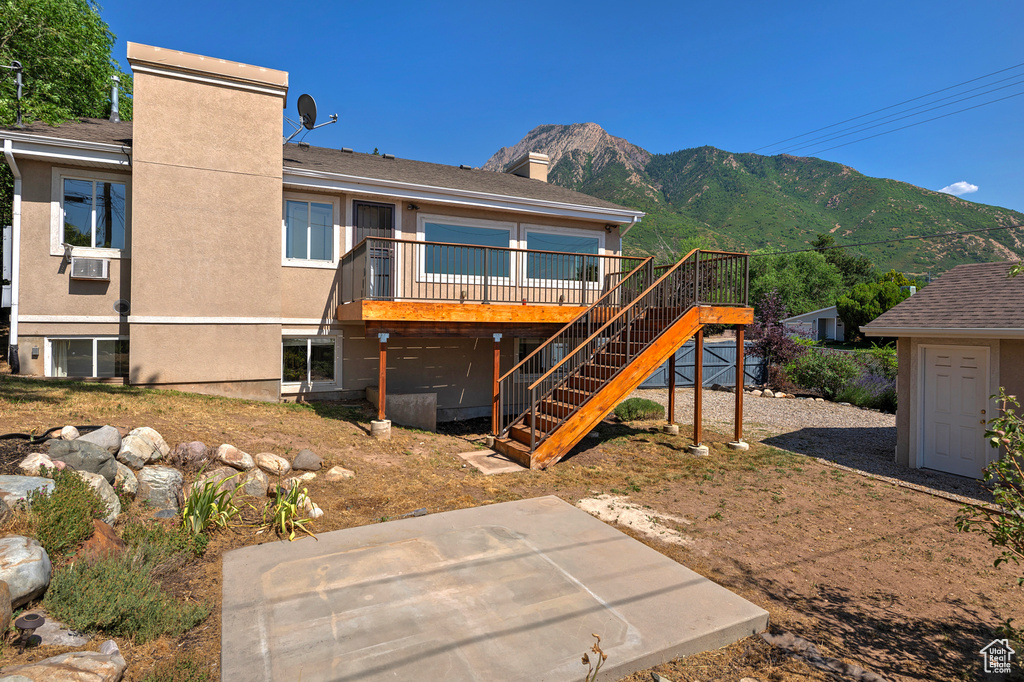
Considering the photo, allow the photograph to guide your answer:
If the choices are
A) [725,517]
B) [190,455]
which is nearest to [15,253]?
[190,455]

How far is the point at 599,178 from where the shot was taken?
263 feet

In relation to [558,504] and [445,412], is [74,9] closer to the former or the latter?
[445,412]

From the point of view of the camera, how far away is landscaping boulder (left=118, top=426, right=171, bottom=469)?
5.76 meters

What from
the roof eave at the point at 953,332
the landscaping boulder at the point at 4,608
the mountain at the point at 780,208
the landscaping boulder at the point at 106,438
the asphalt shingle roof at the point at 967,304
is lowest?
the landscaping boulder at the point at 4,608

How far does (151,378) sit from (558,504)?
8.25m

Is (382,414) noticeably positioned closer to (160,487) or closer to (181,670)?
(160,487)

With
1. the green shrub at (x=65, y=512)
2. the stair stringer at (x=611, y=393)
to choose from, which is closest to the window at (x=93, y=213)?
the green shrub at (x=65, y=512)

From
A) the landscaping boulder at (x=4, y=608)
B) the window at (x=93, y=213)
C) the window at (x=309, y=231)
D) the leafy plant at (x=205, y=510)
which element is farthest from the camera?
the window at (x=309, y=231)

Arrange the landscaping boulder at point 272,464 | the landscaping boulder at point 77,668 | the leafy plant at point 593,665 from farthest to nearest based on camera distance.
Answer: the landscaping boulder at point 272,464 → the leafy plant at point 593,665 → the landscaping boulder at point 77,668

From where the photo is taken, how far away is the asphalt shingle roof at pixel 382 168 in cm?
1062

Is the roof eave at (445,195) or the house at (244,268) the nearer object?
the house at (244,268)

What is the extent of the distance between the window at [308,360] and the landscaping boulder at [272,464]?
4.65 metres

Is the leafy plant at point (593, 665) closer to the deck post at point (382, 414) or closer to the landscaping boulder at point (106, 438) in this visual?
the landscaping boulder at point (106, 438)

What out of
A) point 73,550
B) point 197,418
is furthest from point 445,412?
point 73,550
